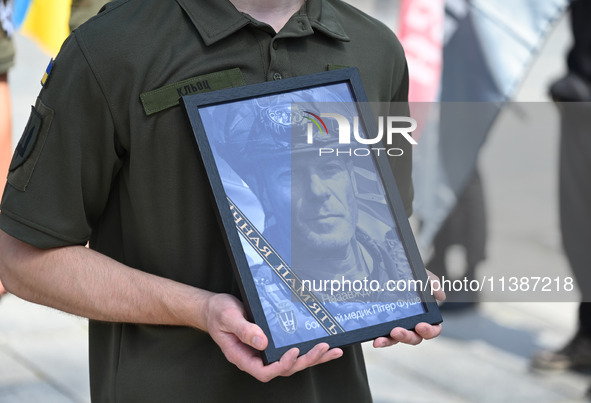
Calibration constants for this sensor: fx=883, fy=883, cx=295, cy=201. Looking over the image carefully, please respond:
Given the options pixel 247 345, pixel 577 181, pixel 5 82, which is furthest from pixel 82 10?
pixel 577 181

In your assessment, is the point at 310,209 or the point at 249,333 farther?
the point at 310,209

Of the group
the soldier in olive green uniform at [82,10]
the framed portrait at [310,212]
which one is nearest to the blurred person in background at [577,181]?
the soldier in olive green uniform at [82,10]

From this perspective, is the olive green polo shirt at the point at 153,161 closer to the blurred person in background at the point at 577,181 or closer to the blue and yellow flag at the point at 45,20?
the blue and yellow flag at the point at 45,20

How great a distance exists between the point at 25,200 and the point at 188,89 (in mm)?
332

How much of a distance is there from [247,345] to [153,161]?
13.9 inches

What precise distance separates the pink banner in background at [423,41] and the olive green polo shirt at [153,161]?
8.39 ft

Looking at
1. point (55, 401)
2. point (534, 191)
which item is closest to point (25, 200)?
point (55, 401)

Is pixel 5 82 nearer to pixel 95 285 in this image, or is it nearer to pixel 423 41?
pixel 423 41

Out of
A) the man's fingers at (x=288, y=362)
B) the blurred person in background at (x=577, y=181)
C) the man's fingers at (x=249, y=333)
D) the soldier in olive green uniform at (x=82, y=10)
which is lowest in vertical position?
the blurred person in background at (x=577, y=181)

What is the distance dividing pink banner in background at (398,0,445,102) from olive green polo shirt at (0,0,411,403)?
256 cm

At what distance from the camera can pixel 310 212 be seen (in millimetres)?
1481

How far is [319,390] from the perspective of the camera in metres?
1.65

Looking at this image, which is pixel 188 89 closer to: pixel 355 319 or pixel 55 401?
pixel 355 319

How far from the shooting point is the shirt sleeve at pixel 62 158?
1.46 m
